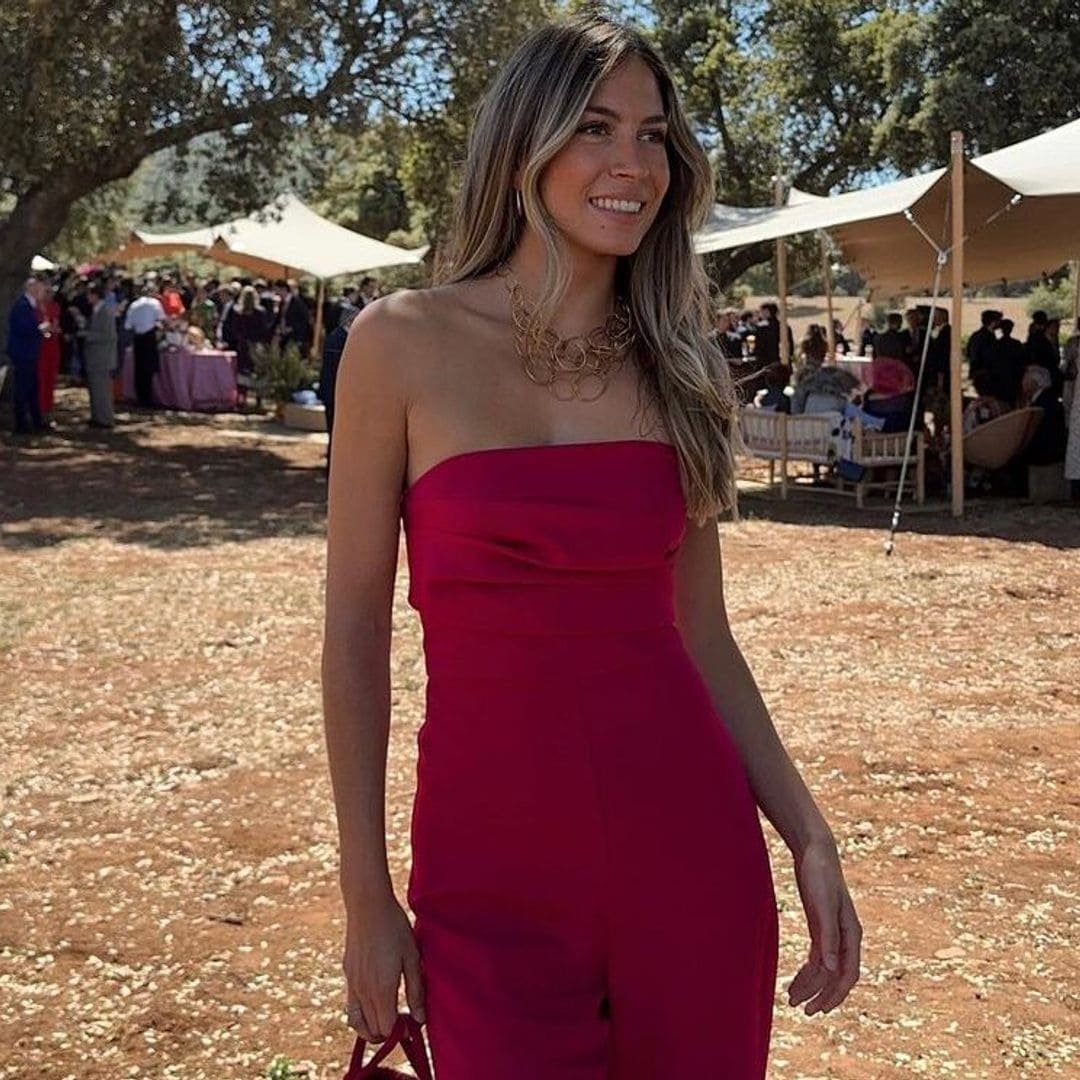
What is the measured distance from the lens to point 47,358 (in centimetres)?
1703

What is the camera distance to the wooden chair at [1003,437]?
12.3 metres

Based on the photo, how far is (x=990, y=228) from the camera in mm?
13672

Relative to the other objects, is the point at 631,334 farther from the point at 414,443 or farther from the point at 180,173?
the point at 180,173

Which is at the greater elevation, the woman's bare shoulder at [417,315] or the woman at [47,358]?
the woman at [47,358]

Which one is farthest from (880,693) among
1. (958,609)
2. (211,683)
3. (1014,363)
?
(1014,363)

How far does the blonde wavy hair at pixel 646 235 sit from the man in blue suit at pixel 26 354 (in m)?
15.2

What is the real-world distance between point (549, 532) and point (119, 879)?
11.4 feet

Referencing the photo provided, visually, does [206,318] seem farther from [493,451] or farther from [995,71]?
[493,451]

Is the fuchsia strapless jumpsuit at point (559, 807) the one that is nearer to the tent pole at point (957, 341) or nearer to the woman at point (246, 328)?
the tent pole at point (957, 341)

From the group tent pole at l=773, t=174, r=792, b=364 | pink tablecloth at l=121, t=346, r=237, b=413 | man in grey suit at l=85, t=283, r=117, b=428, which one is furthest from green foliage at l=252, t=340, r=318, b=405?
tent pole at l=773, t=174, r=792, b=364

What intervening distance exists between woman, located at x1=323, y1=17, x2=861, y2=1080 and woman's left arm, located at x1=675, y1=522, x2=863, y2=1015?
0.06 metres

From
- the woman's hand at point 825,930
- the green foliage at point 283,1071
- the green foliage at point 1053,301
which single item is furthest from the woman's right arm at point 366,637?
the green foliage at point 1053,301

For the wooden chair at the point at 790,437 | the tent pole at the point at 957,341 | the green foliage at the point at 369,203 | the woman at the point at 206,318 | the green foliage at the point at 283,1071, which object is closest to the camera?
the green foliage at the point at 283,1071

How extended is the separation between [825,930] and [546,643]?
21.6 inches
